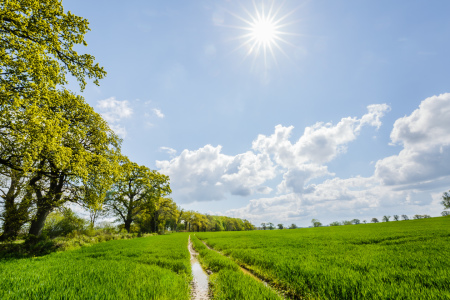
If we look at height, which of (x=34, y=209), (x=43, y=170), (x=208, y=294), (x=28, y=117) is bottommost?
(x=208, y=294)

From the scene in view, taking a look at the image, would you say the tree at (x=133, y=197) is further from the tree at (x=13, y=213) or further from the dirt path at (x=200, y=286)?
the dirt path at (x=200, y=286)

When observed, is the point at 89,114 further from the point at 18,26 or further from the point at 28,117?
the point at 18,26

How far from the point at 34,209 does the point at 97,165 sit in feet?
21.1

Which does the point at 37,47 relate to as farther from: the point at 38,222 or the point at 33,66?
the point at 38,222

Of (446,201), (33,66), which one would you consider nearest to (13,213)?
(33,66)

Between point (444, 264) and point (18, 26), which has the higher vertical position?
point (18, 26)

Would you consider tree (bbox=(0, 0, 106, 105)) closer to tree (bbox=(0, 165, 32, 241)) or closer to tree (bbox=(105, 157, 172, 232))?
tree (bbox=(0, 165, 32, 241))

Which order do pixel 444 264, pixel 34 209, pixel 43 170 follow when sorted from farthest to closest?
pixel 34 209 < pixel 43 170 < pixel 444 264

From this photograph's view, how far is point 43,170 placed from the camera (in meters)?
15.4

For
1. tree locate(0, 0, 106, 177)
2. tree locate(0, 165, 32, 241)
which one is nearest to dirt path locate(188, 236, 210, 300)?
tree locate(0, 0, 106, 177)

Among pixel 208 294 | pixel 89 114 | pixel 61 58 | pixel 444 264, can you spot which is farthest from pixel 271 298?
pixel 89 114

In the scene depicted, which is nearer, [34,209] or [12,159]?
[12,159]

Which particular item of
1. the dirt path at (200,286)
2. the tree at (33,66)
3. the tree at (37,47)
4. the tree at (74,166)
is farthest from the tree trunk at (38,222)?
the dirt path at (200,286)

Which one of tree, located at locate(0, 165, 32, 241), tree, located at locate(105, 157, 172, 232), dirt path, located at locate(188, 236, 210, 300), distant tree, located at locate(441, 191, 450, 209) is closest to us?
dirt path, located at locate(188, 236, 210, 300)
